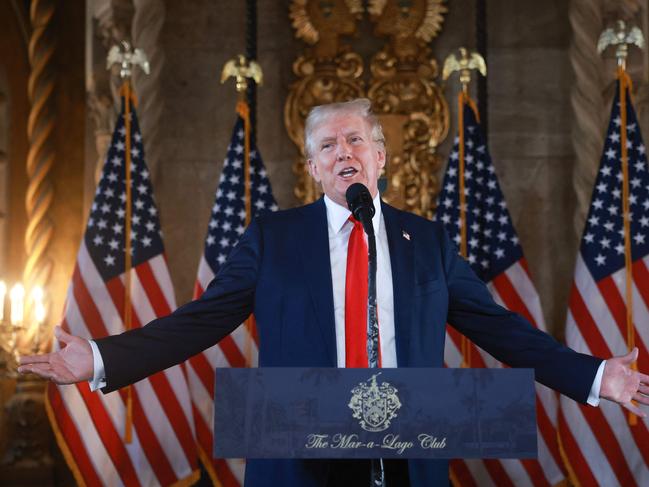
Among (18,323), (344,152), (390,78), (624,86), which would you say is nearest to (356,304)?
(344,152)

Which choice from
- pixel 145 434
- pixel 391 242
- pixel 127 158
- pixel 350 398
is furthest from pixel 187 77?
pixel 350 398

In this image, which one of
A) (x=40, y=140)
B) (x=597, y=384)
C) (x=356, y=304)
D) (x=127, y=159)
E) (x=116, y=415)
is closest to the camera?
(x=597, y=384)

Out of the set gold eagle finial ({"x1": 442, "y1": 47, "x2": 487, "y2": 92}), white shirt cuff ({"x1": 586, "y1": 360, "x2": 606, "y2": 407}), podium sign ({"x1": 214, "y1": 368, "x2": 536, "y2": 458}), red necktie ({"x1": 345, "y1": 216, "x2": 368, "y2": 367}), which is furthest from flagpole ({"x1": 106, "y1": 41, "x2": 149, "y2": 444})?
podium sign ({"x1": 214, "y1": 368, "x2": 536, "y2": 458})

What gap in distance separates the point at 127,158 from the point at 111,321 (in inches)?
34.9

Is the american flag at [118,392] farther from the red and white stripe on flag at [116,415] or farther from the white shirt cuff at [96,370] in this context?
the white shirt cuff at [96,370]

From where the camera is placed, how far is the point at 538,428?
189 inches

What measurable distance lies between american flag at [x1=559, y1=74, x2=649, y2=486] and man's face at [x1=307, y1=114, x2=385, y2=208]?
8.66ft

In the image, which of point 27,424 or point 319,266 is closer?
point 319,266

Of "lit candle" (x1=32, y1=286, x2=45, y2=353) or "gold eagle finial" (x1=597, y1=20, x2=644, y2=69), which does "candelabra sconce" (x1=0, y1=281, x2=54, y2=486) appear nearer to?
"lit candle" (x1=32, y1=286, x2=45, y2=353)

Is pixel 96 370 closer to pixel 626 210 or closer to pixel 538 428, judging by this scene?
pixel 538 428

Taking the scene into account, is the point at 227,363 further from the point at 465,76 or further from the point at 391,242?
the point at 391,242

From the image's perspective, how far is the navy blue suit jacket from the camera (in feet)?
7.24

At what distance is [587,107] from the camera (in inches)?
210

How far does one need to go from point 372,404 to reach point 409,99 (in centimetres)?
415
